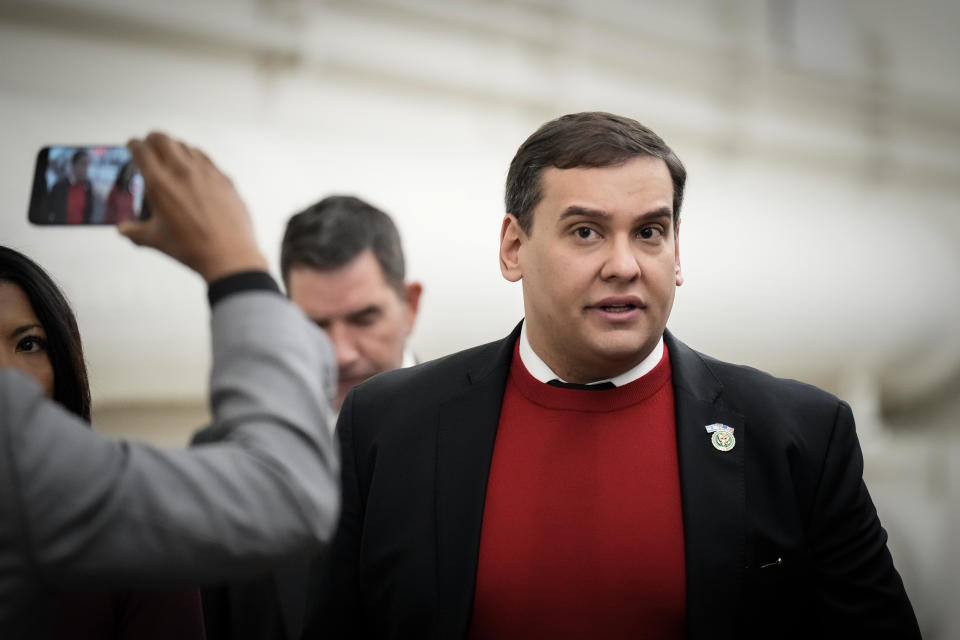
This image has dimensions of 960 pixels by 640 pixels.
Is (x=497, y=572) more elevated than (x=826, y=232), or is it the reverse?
(x=826, y=232)

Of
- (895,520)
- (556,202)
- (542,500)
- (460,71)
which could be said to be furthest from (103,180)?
(895,520)

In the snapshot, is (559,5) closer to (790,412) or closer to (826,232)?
(826,232)

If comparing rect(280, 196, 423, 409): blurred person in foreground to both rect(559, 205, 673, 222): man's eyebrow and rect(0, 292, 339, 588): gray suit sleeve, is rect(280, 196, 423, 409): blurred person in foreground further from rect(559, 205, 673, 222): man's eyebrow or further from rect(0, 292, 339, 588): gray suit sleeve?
rect(0, 292, 339, 588): gray suit sleeve

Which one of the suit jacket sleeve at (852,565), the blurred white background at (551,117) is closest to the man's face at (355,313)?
the blurred white background at (551,117)

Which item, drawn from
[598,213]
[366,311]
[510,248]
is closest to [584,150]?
[598,213]

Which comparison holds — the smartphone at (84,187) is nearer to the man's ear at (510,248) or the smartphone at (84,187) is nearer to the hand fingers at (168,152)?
the hand fingers at (168,152)

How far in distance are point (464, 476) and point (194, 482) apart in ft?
2.25

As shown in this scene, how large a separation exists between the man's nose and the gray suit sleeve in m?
0.63

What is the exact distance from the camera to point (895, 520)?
3.04 m

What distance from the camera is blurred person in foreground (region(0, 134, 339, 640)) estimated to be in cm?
75

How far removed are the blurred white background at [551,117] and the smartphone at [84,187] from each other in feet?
4.39

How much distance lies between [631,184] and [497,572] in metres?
0.59

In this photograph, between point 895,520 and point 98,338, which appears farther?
point 895,520

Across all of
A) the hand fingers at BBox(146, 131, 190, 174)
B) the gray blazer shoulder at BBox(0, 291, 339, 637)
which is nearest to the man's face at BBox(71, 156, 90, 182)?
the hand fingers at BBox(146, 131, 190, 174)
